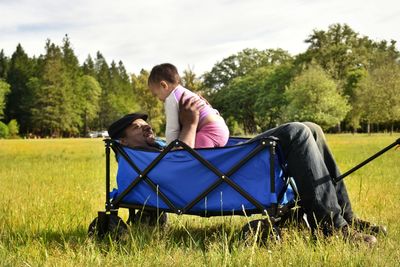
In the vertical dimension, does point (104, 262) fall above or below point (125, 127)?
below

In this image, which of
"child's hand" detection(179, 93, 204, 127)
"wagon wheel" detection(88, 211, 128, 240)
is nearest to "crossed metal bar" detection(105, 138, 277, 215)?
"wagon wheel" detection(88, 211, 128, 240)

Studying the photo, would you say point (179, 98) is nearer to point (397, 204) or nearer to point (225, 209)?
point (225, 209)

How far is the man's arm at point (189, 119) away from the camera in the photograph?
4.00m

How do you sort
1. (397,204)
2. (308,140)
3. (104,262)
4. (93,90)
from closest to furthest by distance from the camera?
(104,262)
(308,140)
(397,204)
(93,90)

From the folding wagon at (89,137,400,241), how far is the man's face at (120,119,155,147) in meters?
0.29

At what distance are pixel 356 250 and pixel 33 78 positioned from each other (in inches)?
3134

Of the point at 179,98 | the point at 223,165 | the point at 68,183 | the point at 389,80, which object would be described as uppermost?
the point at 389,80

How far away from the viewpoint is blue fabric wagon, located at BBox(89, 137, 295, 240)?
371 cm

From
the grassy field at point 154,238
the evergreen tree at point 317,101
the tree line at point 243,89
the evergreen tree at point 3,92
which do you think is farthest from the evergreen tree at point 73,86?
the grassy field at point 154,238

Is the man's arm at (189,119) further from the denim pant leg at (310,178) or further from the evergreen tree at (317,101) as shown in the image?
the evergreen tree at (317,101)

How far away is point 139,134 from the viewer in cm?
463

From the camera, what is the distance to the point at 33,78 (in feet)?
257

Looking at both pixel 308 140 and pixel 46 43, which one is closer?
pixel 308 140

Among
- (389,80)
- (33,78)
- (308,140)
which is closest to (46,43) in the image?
(33,78)
